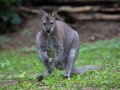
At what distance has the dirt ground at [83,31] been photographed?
51.0 ft

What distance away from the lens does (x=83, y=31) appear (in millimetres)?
16703

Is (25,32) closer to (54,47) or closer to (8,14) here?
(8,14)

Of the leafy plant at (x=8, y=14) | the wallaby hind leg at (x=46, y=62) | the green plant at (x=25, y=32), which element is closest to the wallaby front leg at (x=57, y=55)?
the wallaby hind leg at (x=46, y=62)

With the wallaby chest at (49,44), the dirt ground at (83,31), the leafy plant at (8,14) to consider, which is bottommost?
the dirt ground at (83,31)

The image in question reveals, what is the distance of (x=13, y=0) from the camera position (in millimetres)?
15352

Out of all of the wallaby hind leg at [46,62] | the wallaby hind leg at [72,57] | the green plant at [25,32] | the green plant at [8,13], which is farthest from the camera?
the green plant at [25,32]

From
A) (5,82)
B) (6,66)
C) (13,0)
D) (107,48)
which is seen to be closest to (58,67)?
(5,82)

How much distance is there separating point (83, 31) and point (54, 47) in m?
9.35

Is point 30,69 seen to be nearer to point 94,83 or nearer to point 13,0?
point 94,83

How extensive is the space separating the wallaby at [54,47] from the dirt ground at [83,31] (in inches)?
296

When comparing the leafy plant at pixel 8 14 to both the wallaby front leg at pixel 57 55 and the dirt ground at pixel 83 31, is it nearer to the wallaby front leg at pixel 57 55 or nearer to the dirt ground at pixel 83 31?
the dirt ground at pixel 83 31

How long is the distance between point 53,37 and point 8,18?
334 inches

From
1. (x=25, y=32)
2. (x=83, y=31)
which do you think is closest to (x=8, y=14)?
(x=25, y=32)

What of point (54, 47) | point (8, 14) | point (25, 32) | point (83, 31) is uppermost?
point (54, 47)
